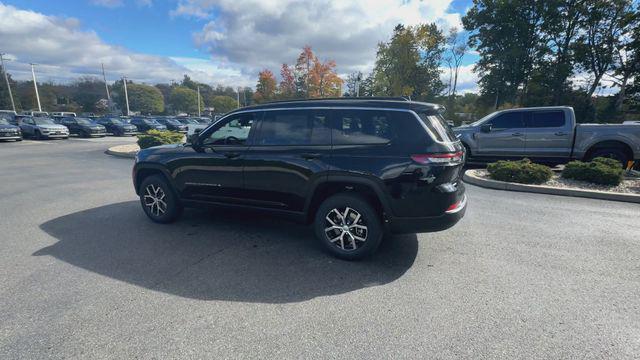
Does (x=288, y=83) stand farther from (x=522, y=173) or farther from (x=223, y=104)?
(x=223, y=104)

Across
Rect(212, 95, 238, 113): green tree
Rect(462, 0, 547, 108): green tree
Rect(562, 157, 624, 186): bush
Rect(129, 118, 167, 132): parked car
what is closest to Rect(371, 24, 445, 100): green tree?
Rect(462, 0, 547, 108): green tree

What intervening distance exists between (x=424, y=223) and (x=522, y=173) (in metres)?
5.50

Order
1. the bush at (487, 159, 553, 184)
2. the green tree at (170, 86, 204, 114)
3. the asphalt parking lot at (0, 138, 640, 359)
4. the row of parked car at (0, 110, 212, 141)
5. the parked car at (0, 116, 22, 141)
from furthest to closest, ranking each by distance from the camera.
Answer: the green tree at (170, 86, 204, 114)
the row of parked car at (0, 110, 212, 141)
the parked car at (0, 116, 22, 141)
the bush at (487, 159, 553, 184)
the asphalt parking lot at (0, 138, 640, 359)

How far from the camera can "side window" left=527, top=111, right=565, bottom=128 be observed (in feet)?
28.5

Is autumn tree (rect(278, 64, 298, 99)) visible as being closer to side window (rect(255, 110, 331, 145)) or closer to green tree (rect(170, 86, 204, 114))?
side window (rect(255, 110, 331, 145))

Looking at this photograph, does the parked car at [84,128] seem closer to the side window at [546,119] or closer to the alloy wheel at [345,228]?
the alloy wheel at [345,228]

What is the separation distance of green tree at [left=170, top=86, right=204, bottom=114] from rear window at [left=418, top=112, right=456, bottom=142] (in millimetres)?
115281

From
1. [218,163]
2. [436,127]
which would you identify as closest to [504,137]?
[436,127]

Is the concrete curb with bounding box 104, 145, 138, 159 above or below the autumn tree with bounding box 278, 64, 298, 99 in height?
below

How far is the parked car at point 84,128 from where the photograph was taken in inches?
962

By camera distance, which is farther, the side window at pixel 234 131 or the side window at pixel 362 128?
the side window at pixel 234 131

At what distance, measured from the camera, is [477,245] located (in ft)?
13.7

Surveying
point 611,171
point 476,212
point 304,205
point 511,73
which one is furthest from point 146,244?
point 511,73

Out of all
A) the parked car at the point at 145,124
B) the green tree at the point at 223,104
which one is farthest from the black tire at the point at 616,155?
the green tree at the point at 223,104
